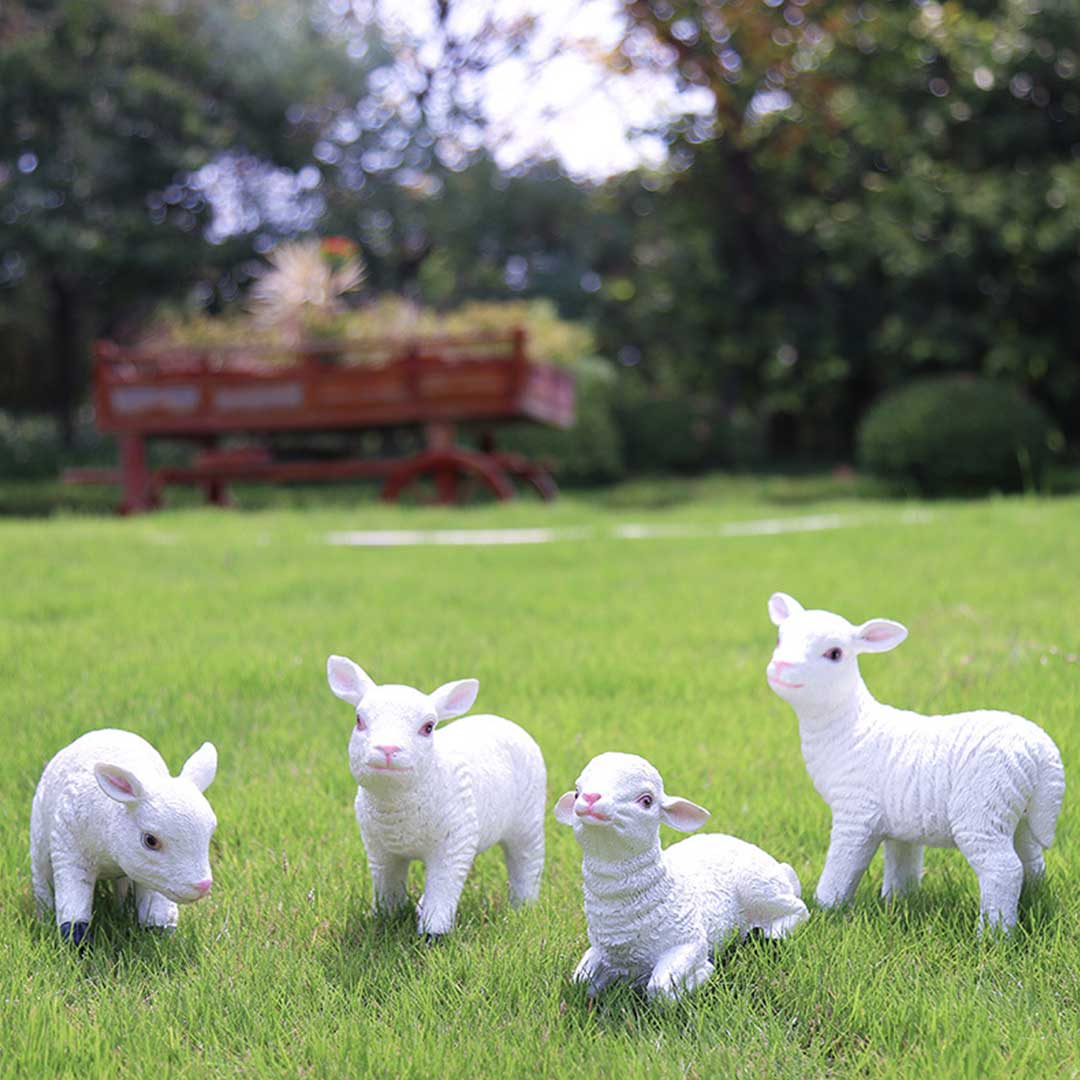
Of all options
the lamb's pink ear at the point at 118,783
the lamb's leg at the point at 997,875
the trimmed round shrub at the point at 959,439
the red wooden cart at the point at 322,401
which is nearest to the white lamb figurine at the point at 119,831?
the lamb's pink ear at the point at 118,783

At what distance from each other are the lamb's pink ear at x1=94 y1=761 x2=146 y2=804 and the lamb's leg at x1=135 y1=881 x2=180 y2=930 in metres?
0.30

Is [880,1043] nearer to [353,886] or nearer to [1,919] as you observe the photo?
[353,886]

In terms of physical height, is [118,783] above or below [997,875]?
above

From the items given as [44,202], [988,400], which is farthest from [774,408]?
[44,202]

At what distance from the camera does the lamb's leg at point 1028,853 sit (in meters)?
3.09

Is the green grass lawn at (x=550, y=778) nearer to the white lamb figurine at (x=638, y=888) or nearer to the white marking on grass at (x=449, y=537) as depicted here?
the white lamb figurine at (x=638, y=888)

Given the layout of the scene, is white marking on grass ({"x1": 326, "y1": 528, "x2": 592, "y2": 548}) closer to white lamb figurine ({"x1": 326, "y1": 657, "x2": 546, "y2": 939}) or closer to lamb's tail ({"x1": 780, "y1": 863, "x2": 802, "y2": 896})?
white lamb figurine ({"x1": 326, "y1": 657, "x2": 546, "y2": 939})

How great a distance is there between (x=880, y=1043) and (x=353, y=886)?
149 cm

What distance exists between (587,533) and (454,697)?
796 cm

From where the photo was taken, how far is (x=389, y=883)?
3234mm

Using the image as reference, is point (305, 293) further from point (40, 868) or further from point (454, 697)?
point (454, 697)

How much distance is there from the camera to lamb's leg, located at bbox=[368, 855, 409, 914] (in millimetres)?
3205

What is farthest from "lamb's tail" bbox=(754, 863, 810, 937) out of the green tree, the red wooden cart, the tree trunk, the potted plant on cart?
the tree trunk

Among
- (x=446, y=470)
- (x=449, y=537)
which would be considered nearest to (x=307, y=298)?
(x=446, y=470)
